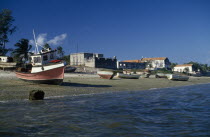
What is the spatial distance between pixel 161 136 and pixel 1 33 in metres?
70.2

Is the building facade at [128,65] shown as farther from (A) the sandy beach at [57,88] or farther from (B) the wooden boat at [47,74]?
(B) the wooden boat at [47,74]

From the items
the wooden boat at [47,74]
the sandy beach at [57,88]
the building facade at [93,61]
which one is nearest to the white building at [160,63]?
the building facade at [93,61]

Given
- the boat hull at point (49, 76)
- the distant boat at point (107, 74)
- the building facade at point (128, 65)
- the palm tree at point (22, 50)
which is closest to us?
the boat hull at point (49, 76)

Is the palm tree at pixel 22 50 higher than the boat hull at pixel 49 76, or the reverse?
the palm tree at pixel 22 50

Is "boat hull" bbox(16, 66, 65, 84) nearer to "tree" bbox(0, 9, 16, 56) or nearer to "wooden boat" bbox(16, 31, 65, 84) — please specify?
"wooden boat" bbox(16, 31, 65, 84)

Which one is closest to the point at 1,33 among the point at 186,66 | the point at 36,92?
the point at 36,92

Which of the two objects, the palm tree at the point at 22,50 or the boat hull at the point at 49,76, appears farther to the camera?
the palm tree at the point at 22,50

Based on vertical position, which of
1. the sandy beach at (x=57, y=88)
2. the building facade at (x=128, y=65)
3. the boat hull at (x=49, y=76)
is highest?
the building facade at (x=128, y=65)

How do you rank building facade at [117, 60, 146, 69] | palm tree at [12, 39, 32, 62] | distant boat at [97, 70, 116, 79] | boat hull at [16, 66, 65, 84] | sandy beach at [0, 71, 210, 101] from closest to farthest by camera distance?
sandy beach at [0, 71, 210, 101], boat hull at [16, 66, 65, 84], distant boat at [97, 70, 116, 79], palm tree at [12, 39, 32, 62], building facade at [117, 60, 146, 69]

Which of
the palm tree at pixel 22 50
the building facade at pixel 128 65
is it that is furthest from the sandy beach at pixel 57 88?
the building facade at pixel 128 65

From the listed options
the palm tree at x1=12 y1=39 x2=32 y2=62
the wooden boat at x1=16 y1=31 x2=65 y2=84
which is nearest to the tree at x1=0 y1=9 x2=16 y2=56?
the palm tree at x1=12 y1=39 x2=32 y2=62

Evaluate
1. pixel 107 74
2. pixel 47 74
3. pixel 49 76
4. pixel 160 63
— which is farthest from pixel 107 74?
pixel 160 63

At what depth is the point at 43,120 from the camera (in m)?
7.74

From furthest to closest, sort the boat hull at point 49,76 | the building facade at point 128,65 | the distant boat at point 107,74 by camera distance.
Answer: the building facade at point 128,65
the distant boat at point 107,74
the boat hull at point 49,76
